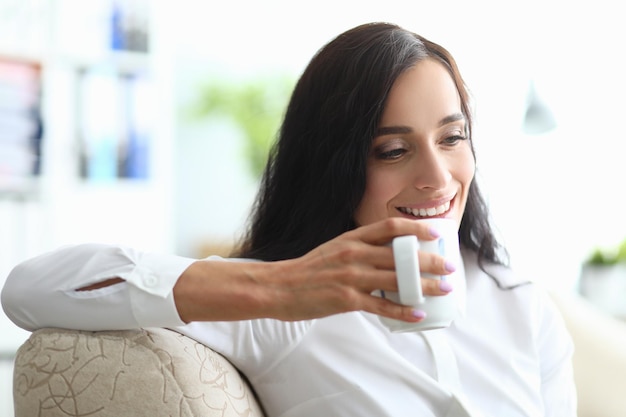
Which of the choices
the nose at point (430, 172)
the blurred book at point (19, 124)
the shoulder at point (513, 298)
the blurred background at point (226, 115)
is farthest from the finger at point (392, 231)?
the blurred book at point (19, 124)

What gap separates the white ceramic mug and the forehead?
34 cm

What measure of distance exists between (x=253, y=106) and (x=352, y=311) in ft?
12.6

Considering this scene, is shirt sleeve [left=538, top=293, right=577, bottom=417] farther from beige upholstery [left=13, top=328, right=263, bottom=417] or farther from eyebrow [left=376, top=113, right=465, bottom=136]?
beige upholstery [left=13, top=328, right=263, bottom=417]

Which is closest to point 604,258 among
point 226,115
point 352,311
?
point 226,115

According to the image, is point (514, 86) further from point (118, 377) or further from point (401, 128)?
point (118, 377)

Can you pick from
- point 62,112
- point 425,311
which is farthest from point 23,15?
point 425,311

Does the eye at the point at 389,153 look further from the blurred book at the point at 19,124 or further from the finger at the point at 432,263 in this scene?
the blurred book at the point at 19,124

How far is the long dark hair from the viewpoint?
119cm

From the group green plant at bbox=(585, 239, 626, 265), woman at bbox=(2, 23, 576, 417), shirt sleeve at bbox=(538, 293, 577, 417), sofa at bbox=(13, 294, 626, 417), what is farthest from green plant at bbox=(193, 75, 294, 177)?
sofa at bbox=(13, 294, 626, 417)

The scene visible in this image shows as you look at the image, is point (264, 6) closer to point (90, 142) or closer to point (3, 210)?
point (90, 142)

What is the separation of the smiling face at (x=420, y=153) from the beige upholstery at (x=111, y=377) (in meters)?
0.40

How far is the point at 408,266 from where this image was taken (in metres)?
0.77

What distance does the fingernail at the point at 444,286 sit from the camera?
2.64 feet

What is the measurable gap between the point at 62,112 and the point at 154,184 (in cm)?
51
